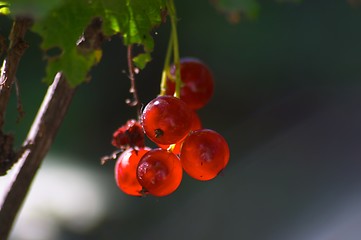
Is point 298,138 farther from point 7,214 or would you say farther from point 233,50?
point 7,214

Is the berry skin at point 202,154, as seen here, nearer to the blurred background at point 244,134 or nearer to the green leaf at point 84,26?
the green leaf at point 84,26

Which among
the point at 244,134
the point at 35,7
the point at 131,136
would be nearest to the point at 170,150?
the point at 131,136

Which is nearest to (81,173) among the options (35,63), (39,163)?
Answer: (35,63)

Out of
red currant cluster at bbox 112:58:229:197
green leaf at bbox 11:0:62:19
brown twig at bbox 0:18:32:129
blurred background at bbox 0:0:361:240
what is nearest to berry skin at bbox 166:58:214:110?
red currant cluster at bbox 112:58:229:197

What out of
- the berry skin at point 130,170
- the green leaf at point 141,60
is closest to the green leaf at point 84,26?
the green leaf at point 141,60

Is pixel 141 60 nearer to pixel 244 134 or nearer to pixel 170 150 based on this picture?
pixel 170 150
